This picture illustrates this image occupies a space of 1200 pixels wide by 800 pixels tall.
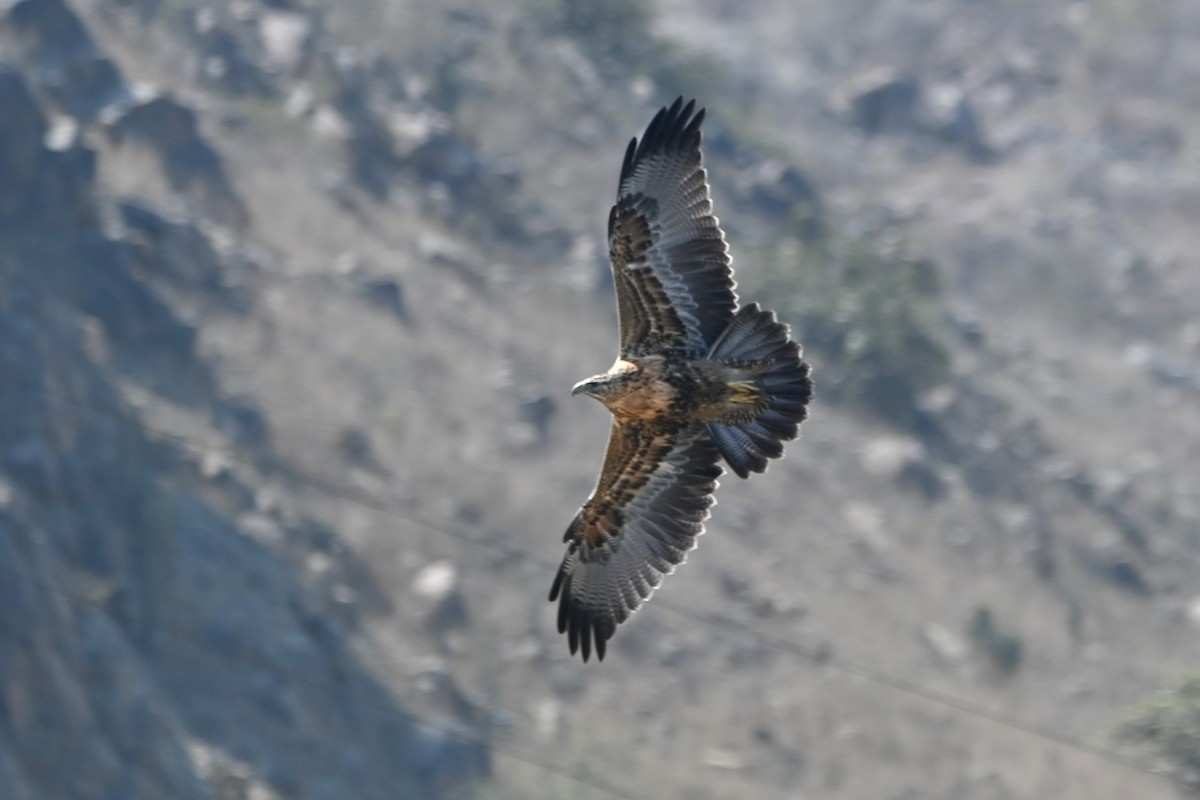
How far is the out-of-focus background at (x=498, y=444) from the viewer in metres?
18.1

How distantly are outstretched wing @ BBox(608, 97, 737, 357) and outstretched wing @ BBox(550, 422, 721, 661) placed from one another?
710 mm

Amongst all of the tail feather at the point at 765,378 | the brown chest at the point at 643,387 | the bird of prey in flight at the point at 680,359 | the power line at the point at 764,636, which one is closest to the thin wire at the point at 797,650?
the power line at the point at 764,636

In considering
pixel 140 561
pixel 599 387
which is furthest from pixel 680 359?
pixel 140 561

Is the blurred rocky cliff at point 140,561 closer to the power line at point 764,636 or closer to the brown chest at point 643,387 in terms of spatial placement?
the power line at point 764,636

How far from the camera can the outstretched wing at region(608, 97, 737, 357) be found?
10602 mm

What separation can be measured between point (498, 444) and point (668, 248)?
1115cm

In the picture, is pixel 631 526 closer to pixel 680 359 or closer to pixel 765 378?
pixel 680 359

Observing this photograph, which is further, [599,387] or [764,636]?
[764,636]

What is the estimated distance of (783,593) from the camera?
2066cm

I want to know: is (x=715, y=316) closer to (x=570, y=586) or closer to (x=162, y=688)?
(x=570, y=586)

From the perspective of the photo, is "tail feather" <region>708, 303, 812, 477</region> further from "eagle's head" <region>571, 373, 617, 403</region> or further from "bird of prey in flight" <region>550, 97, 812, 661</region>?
"eagle's head" <region>571, 373, 617, 403</region>

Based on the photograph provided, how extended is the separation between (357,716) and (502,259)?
8.77 meters

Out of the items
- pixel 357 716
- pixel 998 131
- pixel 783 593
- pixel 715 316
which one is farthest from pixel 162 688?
pixel 998 131

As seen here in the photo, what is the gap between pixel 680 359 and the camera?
10602 millimetres
